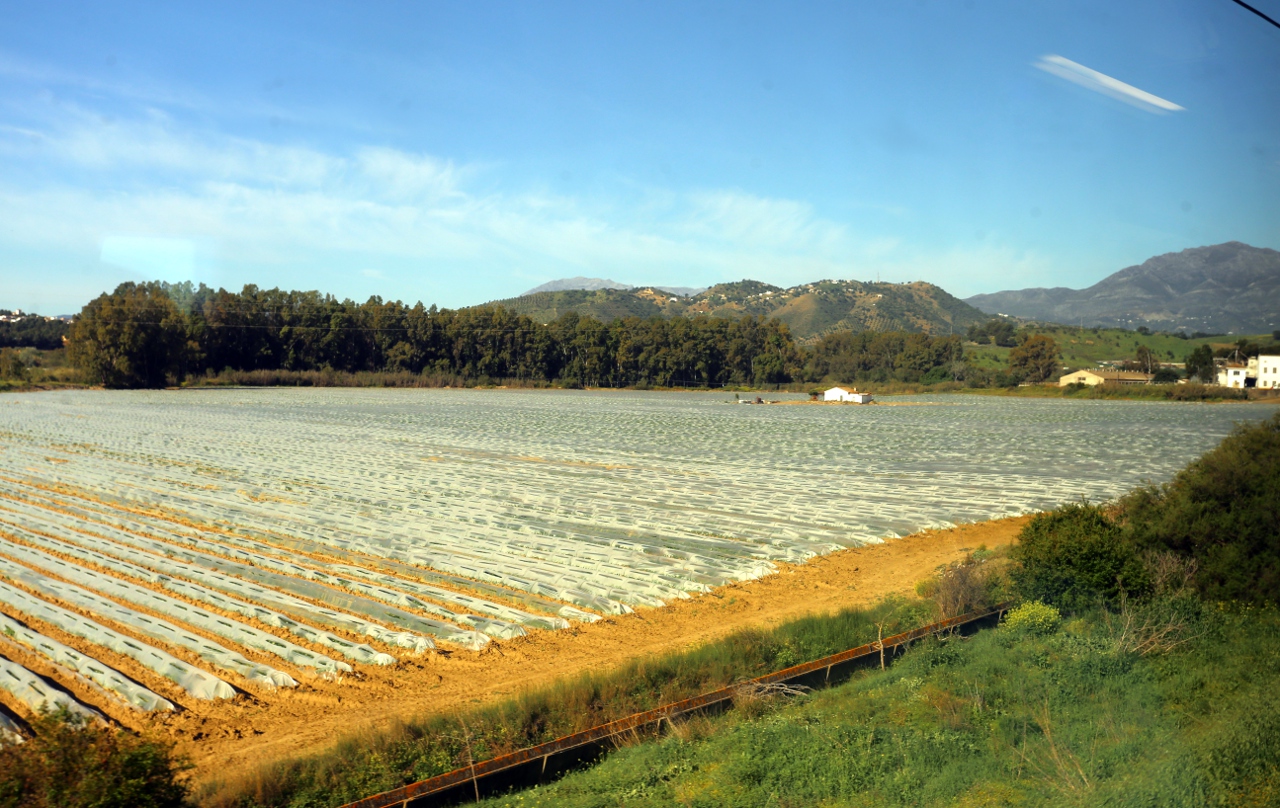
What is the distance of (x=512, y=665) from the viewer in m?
9.50

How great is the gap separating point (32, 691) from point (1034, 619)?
9.67 metres

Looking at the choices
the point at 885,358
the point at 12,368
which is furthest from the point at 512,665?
the point at 885,358

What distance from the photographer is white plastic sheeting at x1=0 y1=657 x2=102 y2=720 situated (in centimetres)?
782

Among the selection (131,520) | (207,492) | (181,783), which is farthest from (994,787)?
(207,492)

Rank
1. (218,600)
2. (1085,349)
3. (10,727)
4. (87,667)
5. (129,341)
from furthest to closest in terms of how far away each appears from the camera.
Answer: (1085,349) < (129,341) < (218,600) < (87,667) < (10,727)

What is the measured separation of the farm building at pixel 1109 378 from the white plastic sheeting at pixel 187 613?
90.0m

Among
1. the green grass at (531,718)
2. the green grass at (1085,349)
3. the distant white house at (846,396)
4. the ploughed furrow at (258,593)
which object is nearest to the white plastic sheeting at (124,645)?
the ploughed furrow at (258,593)

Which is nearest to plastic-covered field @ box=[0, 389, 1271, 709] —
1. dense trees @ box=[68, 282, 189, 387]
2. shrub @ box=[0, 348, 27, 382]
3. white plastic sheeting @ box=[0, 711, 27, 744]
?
white plastic sheeting @ box=[0, 711, 27, 744]

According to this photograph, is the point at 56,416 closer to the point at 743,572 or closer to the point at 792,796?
the point at 743,572

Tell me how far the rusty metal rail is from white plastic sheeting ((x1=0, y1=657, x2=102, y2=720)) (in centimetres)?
354

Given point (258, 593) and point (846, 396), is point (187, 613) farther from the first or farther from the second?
point (846, 396)

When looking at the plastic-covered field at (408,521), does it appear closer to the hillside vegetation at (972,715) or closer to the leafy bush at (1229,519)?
the hillside vegetation at (972,715)

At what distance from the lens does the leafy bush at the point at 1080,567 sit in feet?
33.3

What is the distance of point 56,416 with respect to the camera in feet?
156
